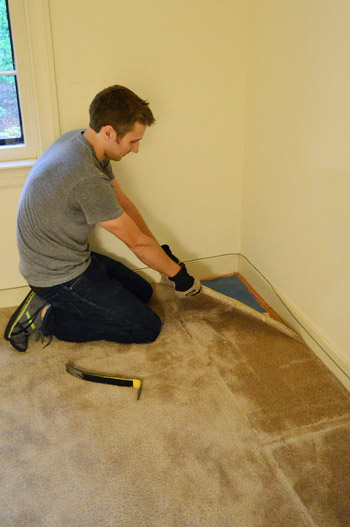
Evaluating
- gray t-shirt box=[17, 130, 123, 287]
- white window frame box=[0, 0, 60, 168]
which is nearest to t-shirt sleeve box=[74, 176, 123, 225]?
gray t-shirt box=[17, 130, 123, 287]

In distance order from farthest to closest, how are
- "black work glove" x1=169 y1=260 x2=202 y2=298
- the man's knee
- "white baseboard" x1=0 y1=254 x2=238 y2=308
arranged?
"white baseboard" x1=0 y1=254 x2=238 y2=308, the man's knee, "black work glove" x1=169 y1=260 x2=202 y2=298

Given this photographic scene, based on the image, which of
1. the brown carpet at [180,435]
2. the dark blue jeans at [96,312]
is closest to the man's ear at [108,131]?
the dark blue jeans at [96,312]

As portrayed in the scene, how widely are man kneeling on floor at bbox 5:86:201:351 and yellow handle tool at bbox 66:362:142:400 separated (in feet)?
0.74

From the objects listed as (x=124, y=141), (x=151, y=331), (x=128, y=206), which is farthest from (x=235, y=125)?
(x=151, y=331)

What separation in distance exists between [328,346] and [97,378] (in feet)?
3.31

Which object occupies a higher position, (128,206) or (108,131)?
(108,131)

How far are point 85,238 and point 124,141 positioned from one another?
0.49m

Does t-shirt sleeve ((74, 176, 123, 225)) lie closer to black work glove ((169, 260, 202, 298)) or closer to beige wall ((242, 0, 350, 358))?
black work glove ((169, 260, 202, 298))

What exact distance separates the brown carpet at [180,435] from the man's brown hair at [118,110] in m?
1.02

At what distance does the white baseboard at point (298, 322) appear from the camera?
2.09 m

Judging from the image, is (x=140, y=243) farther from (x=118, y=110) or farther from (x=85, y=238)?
(x=118, y=110)

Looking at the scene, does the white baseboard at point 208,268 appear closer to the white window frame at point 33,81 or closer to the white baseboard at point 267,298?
the white baseboard at point 267,298

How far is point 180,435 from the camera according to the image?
186cm

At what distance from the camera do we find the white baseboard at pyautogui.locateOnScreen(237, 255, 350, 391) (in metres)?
2.09
